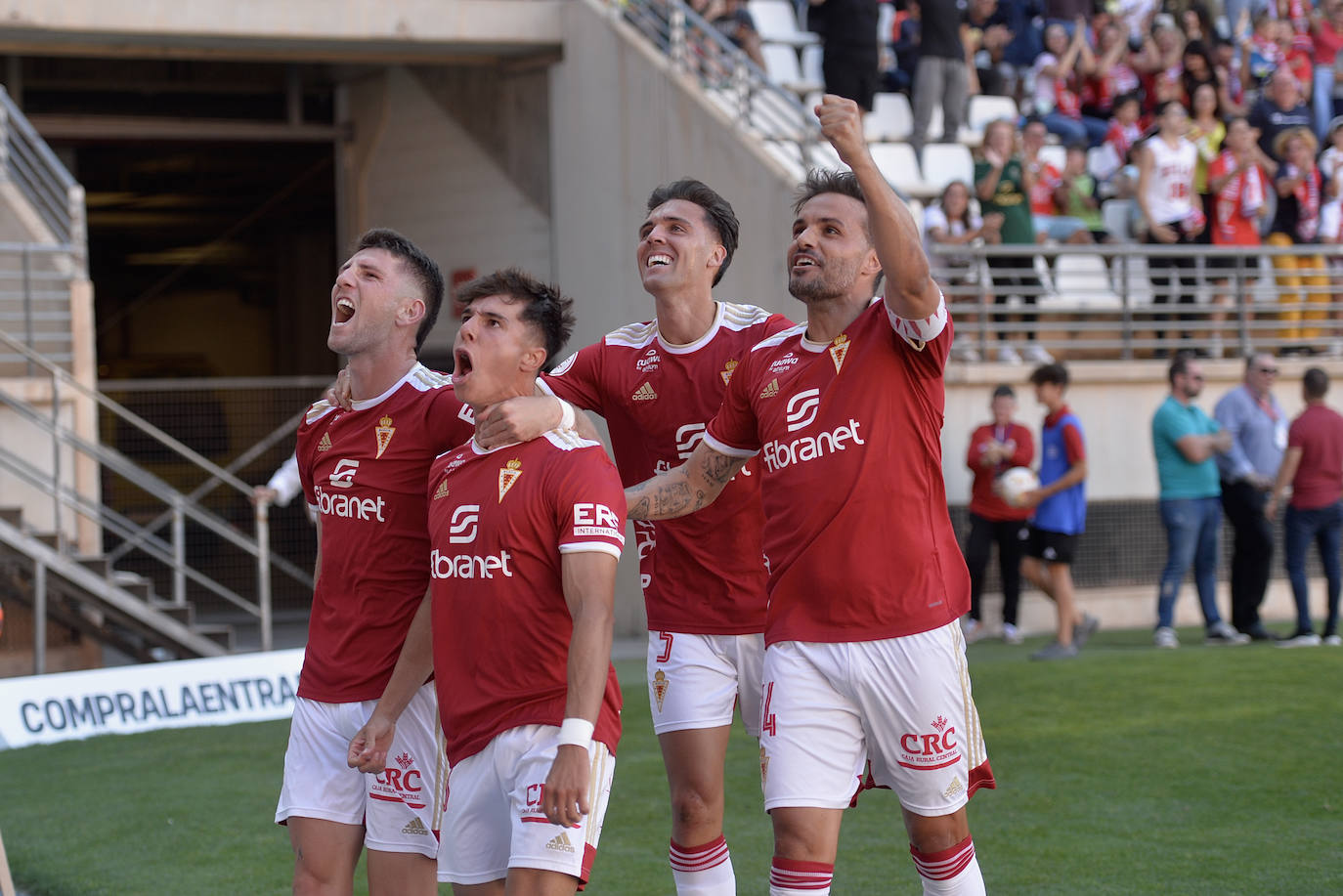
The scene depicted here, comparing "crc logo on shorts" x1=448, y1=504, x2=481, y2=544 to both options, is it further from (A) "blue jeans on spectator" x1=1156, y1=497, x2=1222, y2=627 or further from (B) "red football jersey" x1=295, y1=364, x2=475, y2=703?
(A) "blue jeans on spectator" x1=1156, y1=497, x2=1222, y2=627

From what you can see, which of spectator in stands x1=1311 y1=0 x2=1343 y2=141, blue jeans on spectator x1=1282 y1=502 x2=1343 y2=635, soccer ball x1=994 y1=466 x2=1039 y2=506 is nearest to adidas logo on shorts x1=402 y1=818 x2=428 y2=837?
soccer ball x1=994 y1=466 x2=1039 y2=506

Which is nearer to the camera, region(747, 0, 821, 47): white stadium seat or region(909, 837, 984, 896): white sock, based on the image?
region(909, 837, 984, 896): white sock

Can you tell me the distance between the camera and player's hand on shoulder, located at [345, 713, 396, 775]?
4.42 metres

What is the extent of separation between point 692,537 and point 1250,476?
8.83 m

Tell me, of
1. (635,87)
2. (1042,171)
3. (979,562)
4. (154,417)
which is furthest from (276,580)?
(1042,171)

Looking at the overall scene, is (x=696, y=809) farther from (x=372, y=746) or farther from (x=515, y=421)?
(x=515, y=421)

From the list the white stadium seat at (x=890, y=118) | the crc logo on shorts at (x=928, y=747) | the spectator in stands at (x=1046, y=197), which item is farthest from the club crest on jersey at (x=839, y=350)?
the white stadium seat at (x=890, y=118)

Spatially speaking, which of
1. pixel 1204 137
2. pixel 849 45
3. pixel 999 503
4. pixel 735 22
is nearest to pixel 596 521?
pixel 999 503

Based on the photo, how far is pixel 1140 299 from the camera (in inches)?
653

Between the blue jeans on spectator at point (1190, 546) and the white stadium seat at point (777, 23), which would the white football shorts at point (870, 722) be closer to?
the blue jeans on spectator at point (1190, 546)

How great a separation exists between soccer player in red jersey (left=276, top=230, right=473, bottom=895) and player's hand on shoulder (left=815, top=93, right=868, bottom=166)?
54.5 inches

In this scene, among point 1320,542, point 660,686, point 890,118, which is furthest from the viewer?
point 890,118

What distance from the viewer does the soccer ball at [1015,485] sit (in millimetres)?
12734

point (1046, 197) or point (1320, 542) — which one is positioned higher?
point (1046, 197)
